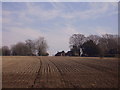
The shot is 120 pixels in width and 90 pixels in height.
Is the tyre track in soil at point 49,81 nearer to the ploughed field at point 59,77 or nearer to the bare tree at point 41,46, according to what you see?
the ploughed field at point 59,77

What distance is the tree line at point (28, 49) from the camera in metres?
107

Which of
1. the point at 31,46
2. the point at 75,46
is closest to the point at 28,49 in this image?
the point at 31,46

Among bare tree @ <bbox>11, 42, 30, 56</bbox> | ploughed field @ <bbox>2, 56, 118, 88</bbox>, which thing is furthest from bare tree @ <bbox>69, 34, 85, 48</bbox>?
ploughed field @ <bbox>2, 56, 118, 88</bbox>

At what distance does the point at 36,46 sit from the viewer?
399 ft

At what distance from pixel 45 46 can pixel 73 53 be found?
63.8 ft

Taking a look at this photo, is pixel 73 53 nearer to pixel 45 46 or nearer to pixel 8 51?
pixel 45 46

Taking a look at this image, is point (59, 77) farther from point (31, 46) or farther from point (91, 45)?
point (31, 46)

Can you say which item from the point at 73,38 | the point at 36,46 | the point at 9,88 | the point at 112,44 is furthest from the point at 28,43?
the point at 9,88

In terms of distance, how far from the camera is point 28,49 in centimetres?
11638

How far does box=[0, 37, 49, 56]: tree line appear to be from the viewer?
107m

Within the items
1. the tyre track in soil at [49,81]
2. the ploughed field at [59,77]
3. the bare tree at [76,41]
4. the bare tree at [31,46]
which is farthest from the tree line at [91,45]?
the tyre track in soil at [49,81]

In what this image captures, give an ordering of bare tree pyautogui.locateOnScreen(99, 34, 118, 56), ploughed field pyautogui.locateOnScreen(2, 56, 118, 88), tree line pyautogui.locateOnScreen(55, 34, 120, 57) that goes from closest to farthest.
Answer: ploughed field pyautogui.locateOnScreen(2, 56, 118, 88) → tree line pyautogui.locateOnScreen(55, 34, 120, 57) → bare tree pyautogui.locateOnScreen(99, 34, 118, 56)

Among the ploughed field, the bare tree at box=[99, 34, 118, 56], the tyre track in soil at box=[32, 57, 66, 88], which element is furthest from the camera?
the bare tree at box=[99, 34, 118, 56]

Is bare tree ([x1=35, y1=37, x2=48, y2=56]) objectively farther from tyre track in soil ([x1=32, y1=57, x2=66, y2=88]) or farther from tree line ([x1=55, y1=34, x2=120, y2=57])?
tyre track in soil ([x1=32, y1=57, x2=66, y2=88])
